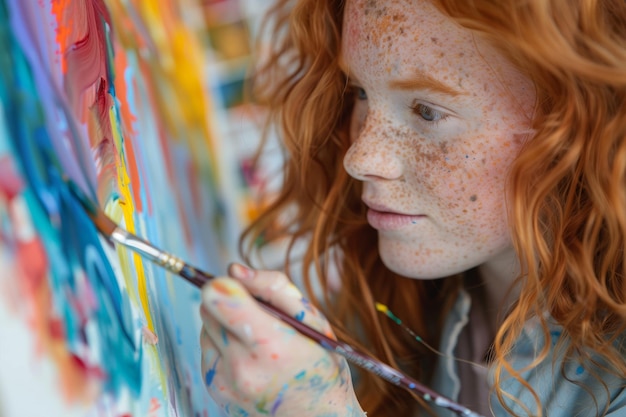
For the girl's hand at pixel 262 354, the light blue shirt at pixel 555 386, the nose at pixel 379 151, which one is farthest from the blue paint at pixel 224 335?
the light blue shirt at pixel 555 386

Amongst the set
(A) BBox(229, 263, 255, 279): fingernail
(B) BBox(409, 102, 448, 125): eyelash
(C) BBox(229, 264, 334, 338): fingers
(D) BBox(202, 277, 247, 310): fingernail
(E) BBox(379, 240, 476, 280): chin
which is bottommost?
(E) BBox(379, 240, 476, 280): chin

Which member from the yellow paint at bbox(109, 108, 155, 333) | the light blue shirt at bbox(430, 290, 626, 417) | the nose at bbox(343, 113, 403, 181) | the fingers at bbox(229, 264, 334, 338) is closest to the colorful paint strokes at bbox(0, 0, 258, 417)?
the yellow paint at bbox(109, 108, 155, 333)

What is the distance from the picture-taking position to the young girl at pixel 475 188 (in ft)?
2.11

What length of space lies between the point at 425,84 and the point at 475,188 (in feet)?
0.43

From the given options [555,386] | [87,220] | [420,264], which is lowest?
[555,386]

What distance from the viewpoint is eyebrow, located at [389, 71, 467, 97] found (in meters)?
0.72

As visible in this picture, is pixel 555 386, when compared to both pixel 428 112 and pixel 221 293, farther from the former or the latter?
pixel 221 293

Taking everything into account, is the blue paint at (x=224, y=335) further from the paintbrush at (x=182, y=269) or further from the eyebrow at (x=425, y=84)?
the eyebrow at (x=425, y=84)

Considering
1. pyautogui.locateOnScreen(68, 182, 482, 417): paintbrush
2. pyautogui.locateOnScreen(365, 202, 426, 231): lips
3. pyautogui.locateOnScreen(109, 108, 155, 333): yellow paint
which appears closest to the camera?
pyautogui.locateOnScreen(68, 182, 482, 417): paintbrush

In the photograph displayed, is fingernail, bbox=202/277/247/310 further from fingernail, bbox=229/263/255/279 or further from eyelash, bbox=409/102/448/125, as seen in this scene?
eyelash, bbox=409/102/448/125

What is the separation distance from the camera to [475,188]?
77cm

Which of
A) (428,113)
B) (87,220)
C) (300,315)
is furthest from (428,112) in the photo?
(87,220)

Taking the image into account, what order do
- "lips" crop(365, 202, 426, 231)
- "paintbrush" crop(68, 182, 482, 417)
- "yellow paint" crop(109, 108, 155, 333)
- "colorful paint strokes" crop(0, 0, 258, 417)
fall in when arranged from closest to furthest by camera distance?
"colorful paint strokes" crop(0, 0, 258, 417) < "paintbrush" crop(68, 182, 482, 417) < "yellow paint" crop(109, 108, 155, 333) < "lips" crop(365, 202, 426, 231)

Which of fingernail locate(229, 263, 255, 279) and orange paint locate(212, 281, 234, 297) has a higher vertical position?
orange paint locate(212, 281, 234, 297)
